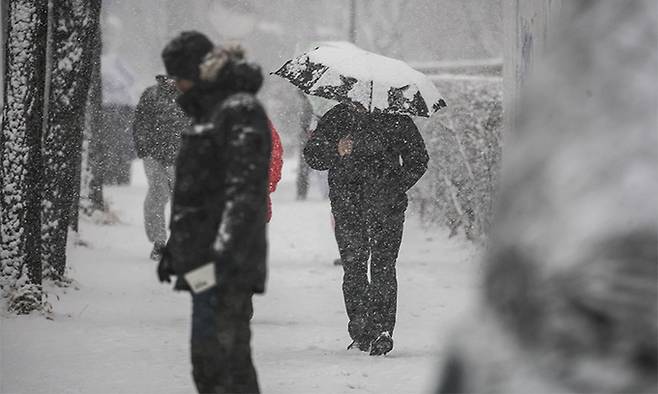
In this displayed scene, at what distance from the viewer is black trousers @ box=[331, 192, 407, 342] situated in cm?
684

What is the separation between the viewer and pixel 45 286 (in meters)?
9.02

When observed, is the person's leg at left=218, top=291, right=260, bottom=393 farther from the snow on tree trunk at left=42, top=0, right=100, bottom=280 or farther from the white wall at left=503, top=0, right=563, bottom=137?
the snow on tree trunk at left=42, top=0, right=100, bottom=280

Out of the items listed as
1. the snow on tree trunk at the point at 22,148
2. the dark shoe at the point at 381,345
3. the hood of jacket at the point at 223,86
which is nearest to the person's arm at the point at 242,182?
the hood of jacket at the point at 223,86

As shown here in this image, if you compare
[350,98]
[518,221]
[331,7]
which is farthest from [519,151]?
[331,7]

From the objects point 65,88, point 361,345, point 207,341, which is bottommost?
point 361,345

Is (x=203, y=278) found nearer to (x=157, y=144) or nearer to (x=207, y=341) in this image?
(x=207, y=341)

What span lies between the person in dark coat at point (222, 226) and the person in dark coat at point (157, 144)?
599 cm

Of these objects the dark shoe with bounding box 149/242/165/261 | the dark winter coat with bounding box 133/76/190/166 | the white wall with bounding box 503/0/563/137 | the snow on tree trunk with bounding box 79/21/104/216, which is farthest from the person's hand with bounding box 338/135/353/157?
the snow on tree trunk with bounding box 79/21/104/216

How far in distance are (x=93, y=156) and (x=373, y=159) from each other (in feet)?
29.3

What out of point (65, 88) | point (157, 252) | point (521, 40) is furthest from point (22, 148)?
point (521, 40)

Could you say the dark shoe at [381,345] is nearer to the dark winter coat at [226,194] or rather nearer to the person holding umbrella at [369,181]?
the person holding umbrella at [369,181]

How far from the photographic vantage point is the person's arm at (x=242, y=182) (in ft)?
12.8

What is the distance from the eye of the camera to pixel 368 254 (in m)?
6.90

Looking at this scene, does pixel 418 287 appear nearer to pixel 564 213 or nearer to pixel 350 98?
pixel 350 98
